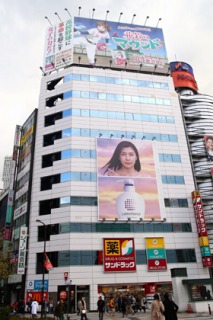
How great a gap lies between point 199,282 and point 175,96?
127 ft

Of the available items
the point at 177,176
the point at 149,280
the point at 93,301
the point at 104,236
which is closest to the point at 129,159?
the point at 177,176

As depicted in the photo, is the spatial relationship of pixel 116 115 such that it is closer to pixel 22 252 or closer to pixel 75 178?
pixel 75 178

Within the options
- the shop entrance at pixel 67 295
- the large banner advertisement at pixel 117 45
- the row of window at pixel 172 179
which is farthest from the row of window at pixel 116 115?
the shop entrance at pixel 67 295

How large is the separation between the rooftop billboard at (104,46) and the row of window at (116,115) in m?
12.1

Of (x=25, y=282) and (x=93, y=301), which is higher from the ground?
(x=25, y=282)

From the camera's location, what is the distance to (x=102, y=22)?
6525 cm

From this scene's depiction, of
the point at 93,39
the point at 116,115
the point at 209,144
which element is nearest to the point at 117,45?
the point at 93,39

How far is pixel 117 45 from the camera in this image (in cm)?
6366

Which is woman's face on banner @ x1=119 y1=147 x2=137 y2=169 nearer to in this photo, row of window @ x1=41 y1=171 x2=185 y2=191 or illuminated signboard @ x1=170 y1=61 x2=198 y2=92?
row of window @ x1=41 y1=171 x2=185 y2=191

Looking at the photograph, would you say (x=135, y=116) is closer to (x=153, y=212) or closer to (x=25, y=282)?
(x=153, y=212)

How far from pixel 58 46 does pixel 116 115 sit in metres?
21.0

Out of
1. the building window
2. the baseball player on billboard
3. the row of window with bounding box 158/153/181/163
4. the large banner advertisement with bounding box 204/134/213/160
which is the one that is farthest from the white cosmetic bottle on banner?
the baseball player on billboard

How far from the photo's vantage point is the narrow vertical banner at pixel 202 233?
46.8 metres

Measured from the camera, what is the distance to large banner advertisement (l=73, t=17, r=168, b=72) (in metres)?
61.6
